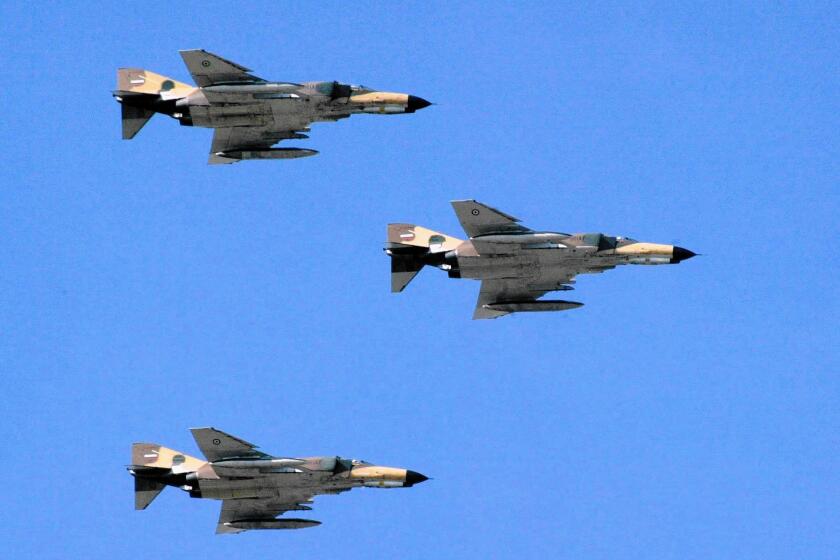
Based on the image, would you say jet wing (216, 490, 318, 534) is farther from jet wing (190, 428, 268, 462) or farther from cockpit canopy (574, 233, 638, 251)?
cockpit canopy (574, 233, 638, 251)

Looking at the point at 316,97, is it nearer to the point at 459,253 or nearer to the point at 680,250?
the point at 459,253

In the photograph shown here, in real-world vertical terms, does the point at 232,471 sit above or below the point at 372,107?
below

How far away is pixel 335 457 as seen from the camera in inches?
3844

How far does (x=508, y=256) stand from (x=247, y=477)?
13291 millimetres

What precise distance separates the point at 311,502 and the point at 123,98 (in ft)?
58.3

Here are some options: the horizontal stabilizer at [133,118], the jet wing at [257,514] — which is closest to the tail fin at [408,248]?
the jet wing at [257,514]

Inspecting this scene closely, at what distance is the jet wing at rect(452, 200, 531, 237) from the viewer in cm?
9931

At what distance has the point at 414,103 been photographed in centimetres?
10100

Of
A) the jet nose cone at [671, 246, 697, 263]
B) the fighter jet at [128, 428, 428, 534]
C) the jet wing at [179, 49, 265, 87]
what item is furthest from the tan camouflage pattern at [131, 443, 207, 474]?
the jet nose cone at [671, 246, 697, 263]

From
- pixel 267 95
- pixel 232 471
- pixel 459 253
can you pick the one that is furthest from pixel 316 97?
pixel 232 471

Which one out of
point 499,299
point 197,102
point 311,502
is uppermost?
point 197,102

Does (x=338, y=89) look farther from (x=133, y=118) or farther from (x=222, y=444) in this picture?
(x=222, y=444)

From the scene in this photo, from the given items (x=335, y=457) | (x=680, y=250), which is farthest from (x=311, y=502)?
(x=680, y=250)

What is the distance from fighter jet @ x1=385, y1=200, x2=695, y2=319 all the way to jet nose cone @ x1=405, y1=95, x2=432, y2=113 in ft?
14.5
